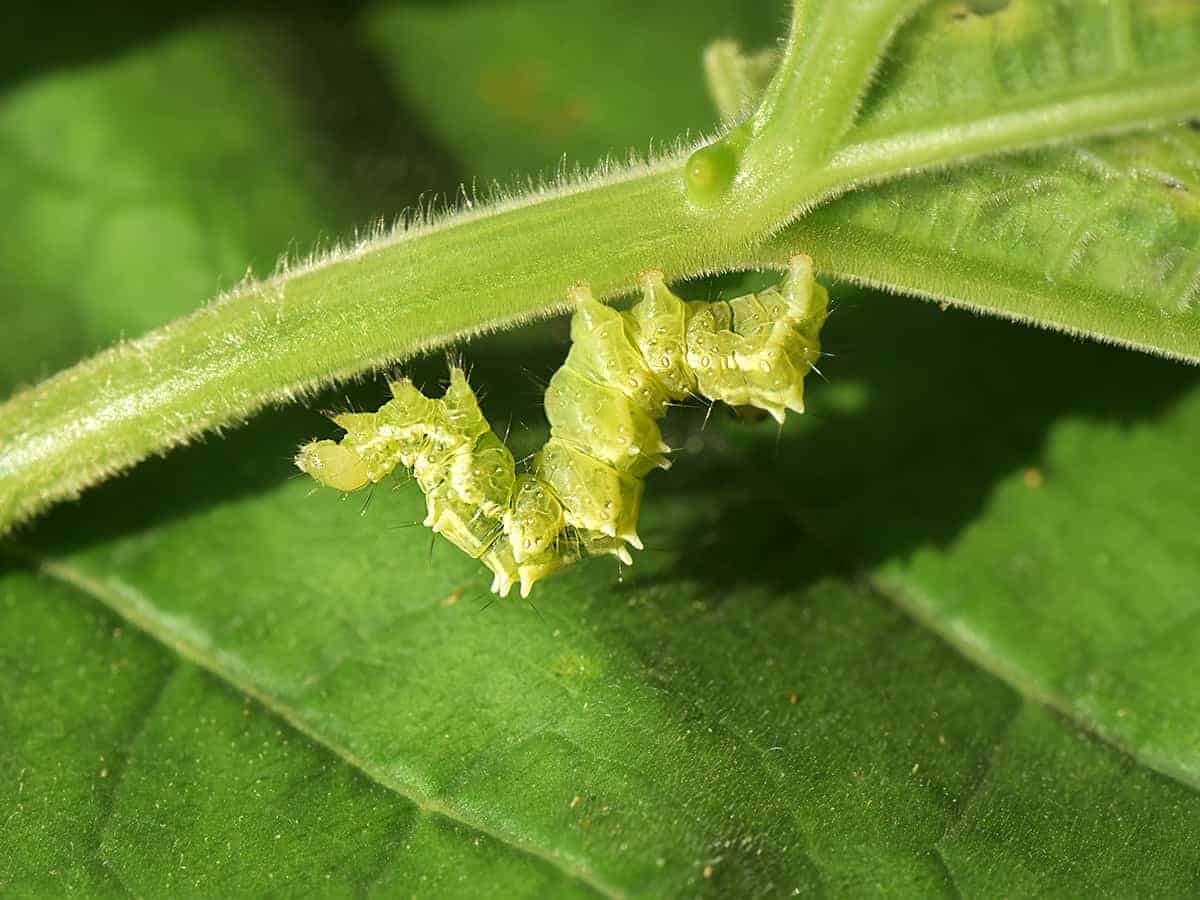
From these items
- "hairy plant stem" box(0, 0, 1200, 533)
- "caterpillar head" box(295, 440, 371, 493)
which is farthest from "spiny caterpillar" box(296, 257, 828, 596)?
"hairy plant stem" box(0, 0, 1200, 533)

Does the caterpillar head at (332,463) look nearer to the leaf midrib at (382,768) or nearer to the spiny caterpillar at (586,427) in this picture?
the spiny caterpillar at (586,427)

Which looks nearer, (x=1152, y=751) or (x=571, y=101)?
(x=1152, y=751)

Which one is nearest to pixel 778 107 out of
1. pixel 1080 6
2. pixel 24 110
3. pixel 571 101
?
pixel 1080 6

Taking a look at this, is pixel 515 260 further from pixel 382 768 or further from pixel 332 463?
pixel 382 768

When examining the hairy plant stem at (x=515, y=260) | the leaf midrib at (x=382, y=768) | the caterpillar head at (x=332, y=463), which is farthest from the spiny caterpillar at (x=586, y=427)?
the leaf midrib at (x=382, y=768)

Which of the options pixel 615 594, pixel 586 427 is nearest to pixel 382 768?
pixel 615 594

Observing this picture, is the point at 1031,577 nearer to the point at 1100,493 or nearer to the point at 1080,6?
the point at 1100,493

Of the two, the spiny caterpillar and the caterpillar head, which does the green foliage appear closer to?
the spiny caterpillar
